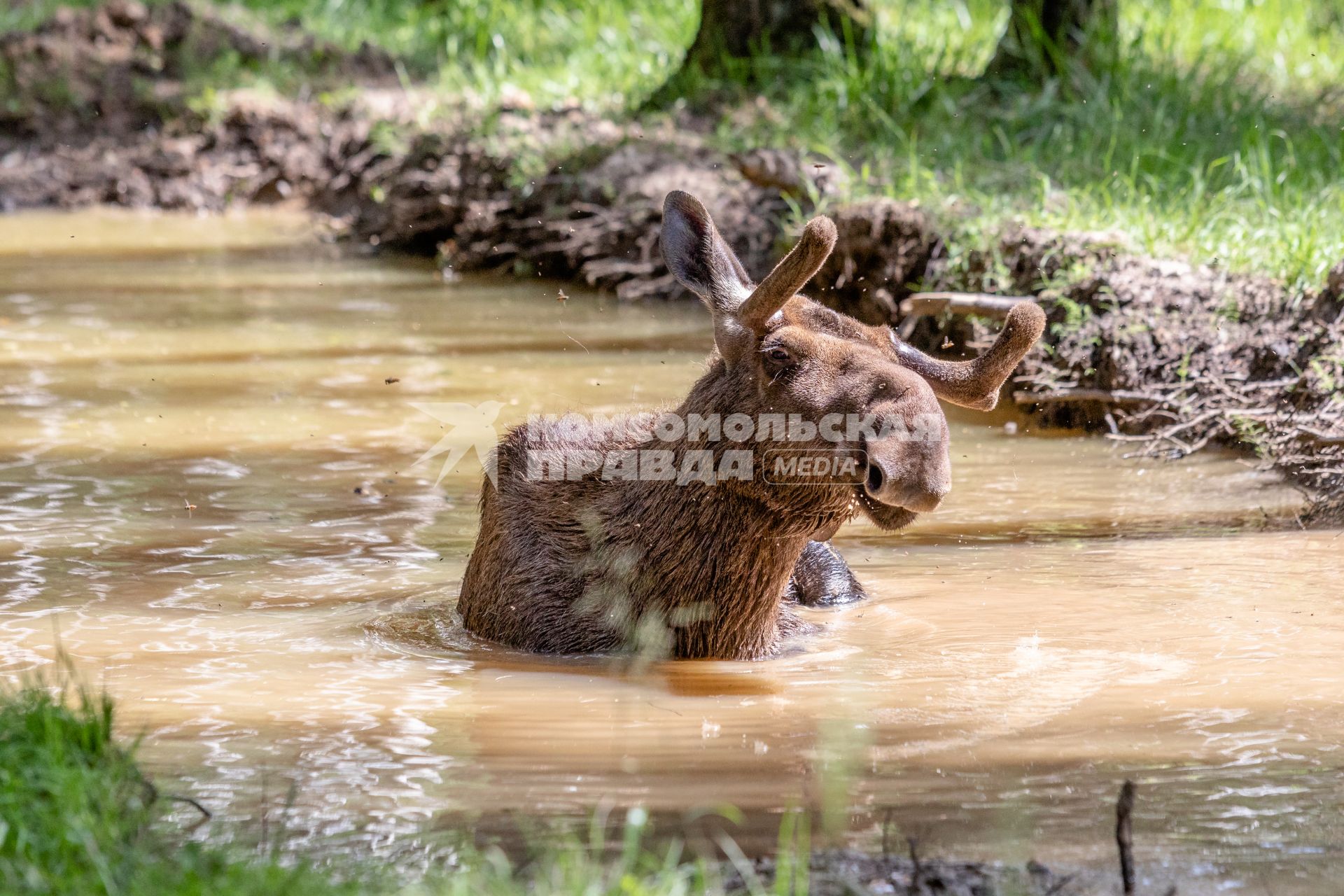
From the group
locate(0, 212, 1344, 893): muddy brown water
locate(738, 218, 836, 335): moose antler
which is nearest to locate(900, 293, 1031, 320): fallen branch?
locate(0, 212, 1344, 893): muddy brown water

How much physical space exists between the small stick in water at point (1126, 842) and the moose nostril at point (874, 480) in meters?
1.13

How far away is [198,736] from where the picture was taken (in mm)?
4098

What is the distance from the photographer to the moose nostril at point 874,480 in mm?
4137

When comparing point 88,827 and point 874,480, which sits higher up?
point 874,480

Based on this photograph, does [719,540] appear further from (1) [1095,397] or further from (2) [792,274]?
(1) [1095,397]

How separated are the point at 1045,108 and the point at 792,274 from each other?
7.65 metres

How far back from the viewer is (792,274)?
169 inches

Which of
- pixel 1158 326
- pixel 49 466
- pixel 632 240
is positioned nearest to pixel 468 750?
pixel 49 466

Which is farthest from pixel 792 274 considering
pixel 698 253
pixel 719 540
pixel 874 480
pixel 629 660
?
pixel 629 660

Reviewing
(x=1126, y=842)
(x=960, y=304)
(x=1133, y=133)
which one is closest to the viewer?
(x=1126, y=842)

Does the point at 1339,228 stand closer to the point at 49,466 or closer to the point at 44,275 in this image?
the point at 49,466

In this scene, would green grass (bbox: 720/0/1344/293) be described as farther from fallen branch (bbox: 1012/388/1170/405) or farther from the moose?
the moose

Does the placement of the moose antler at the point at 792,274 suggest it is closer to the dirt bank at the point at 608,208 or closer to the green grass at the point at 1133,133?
the dirt bank at the point at 608,208

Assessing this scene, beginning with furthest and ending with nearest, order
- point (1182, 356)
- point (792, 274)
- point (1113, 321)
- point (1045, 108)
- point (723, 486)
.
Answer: point (1045, 108), point (1113, 321), point (1182, 356), point (723, 486), point (792, 274)
